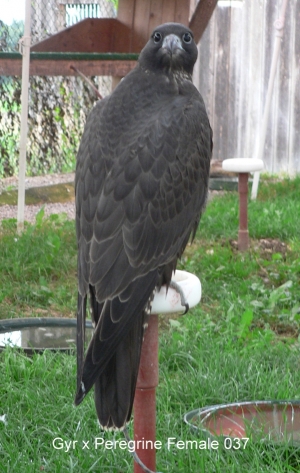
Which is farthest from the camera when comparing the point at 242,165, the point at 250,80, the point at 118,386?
the point at 250,80

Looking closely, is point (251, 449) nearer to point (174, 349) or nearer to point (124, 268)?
point (124, 268)

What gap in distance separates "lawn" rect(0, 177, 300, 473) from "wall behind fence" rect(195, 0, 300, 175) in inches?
99.9

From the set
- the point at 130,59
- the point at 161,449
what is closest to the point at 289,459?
the point at 161,449

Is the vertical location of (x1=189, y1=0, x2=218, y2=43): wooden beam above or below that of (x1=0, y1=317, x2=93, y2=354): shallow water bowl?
above

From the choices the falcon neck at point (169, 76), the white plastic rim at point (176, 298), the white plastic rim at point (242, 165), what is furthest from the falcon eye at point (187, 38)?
the white plastic rim at point (242, 165)

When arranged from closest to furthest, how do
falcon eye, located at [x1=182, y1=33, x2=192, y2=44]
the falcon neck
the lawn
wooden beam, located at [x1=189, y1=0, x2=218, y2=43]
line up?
1. the lawn
2. the falcon neck
3. falcon eye, located at [x1=182, y1=33, x2=192, y2=44]
4. wooden beam, located at [x1=189, y1=0, x2=218, y2=43]

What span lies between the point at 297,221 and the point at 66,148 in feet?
9.54

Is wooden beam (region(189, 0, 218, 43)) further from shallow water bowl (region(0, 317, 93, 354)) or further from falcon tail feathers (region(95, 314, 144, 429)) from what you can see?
falcon tail feathers (region(95, 314, 144, 429))

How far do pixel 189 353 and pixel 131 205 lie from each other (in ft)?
4.15

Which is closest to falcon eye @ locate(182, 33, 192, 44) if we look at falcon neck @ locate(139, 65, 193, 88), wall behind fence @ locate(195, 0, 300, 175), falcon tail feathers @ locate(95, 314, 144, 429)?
falcon neck @ locate(139, 65, 193, 88)

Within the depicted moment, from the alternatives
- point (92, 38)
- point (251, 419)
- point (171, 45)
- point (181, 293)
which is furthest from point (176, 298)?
point (92, 38)

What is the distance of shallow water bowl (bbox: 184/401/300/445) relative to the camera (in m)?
2.60

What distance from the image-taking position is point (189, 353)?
11.2ft

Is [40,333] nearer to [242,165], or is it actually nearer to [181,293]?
[181,293]
